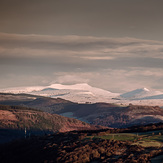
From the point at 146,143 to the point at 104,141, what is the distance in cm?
953

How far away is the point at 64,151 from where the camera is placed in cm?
8556

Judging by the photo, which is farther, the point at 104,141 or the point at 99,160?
the point at 104,141

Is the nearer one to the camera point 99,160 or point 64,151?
point 99,160

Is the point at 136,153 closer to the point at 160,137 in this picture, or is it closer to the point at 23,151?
the point at 160,137

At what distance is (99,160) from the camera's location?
74000 mm

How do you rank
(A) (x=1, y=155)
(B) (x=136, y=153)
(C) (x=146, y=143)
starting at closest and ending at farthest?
1. (B) (x=136, y=153)
2. (C) (x=146, y=143)
3. (A) (x=1, y=155)

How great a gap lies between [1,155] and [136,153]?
44311 mm

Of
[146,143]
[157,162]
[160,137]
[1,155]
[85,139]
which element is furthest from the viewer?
[1,155]

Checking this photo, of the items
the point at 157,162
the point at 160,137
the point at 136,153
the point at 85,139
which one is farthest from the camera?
the point at 85,139

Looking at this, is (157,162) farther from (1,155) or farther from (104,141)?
(1,155)

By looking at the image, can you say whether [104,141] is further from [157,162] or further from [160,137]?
[157,162]

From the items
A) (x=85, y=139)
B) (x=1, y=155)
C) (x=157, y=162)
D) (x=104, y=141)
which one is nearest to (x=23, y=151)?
(x=1, y=155)

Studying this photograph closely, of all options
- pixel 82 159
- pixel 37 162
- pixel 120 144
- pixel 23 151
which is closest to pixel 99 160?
pixel 82 159

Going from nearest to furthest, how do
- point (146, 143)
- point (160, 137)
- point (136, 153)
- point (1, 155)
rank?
point (136, 153) → point (146, 143) → point (160, 137) → point (1, 155)
